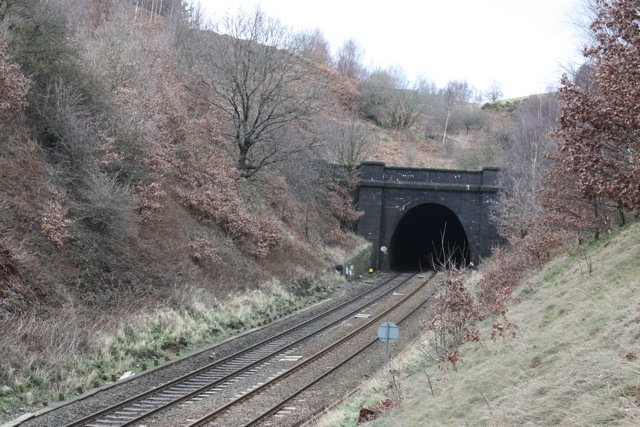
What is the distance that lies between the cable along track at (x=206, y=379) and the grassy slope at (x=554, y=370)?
2872 millimetres

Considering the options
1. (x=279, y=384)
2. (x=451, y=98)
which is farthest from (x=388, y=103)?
(x=279, y=384)

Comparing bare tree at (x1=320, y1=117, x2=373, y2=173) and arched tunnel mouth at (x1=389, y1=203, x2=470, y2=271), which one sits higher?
bare tree at (x1=320, y1=117, x2=373, y2=173)

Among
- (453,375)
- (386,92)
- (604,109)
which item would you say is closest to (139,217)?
(453,375)

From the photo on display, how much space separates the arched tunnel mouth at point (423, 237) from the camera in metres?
40.4

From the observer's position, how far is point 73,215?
15734 millimetres

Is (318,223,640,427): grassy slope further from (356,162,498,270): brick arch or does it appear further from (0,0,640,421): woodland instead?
(356,162,498,270): brick arch

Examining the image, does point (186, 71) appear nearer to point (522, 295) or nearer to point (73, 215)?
point (73, 215)

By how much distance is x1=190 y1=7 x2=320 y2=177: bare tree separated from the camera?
27.2 m

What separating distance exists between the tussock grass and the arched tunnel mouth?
22.5 metres

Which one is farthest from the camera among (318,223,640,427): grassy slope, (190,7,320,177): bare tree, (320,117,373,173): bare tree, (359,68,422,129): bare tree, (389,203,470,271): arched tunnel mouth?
(359,68,422,129): bare tree

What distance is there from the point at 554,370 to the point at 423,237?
1644 inches

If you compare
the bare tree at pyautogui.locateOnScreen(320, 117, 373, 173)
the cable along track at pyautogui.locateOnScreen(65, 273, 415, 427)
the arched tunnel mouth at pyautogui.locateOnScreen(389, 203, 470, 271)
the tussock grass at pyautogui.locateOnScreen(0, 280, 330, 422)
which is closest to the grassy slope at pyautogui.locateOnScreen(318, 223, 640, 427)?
the cable along track at pyautogui.locateOnScreen(65, 273, 415, 427)

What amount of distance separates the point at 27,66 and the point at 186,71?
15.1 meters

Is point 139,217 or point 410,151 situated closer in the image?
point 139,217
